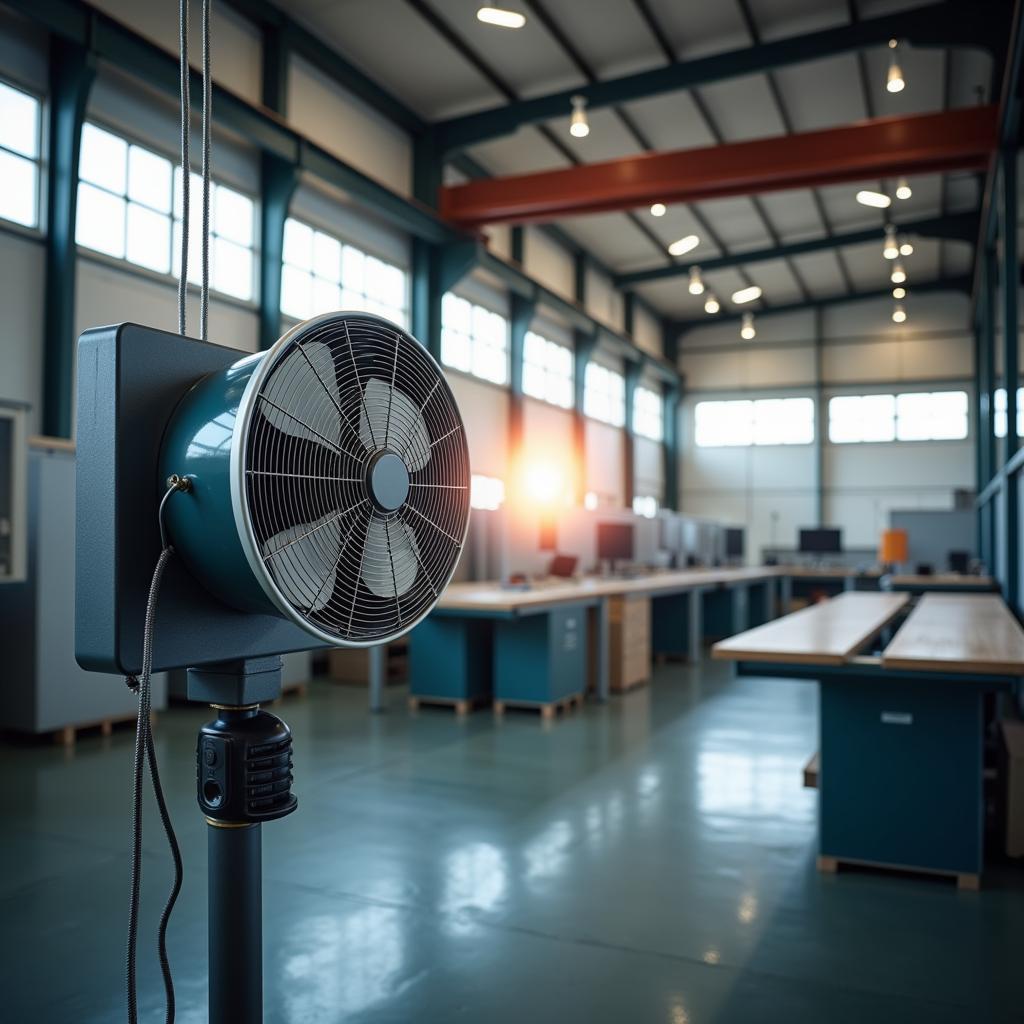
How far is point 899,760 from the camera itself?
293 centimetres

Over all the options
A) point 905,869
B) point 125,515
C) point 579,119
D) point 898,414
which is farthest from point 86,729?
point 898,414

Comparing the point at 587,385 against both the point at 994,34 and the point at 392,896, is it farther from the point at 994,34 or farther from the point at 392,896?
the point at 392,896

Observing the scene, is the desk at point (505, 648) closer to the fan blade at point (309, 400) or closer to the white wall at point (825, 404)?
the fan blade at point (309, 400)

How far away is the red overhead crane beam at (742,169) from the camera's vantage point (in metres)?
7.61

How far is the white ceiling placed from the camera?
7.59m

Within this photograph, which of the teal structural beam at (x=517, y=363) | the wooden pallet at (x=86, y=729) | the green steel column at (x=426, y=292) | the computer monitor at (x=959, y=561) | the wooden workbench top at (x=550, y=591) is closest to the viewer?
the wooden pallet at (x=86, y=729)

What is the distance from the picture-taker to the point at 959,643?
315 centimetres

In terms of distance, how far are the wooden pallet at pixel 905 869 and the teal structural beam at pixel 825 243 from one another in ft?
37.4

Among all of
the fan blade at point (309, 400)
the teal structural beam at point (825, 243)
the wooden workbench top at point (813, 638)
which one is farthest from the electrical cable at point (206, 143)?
the teal structural beam at point (825, 243)

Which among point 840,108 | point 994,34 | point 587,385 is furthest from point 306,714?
point 587,385

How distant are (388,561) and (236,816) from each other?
0.32 meters

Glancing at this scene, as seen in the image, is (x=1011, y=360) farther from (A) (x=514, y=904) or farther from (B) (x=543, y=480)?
(B) (x=543, y=480)

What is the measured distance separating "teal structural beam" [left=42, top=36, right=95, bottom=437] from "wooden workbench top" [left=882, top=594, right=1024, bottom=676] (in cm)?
476

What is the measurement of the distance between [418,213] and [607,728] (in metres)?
5.50
